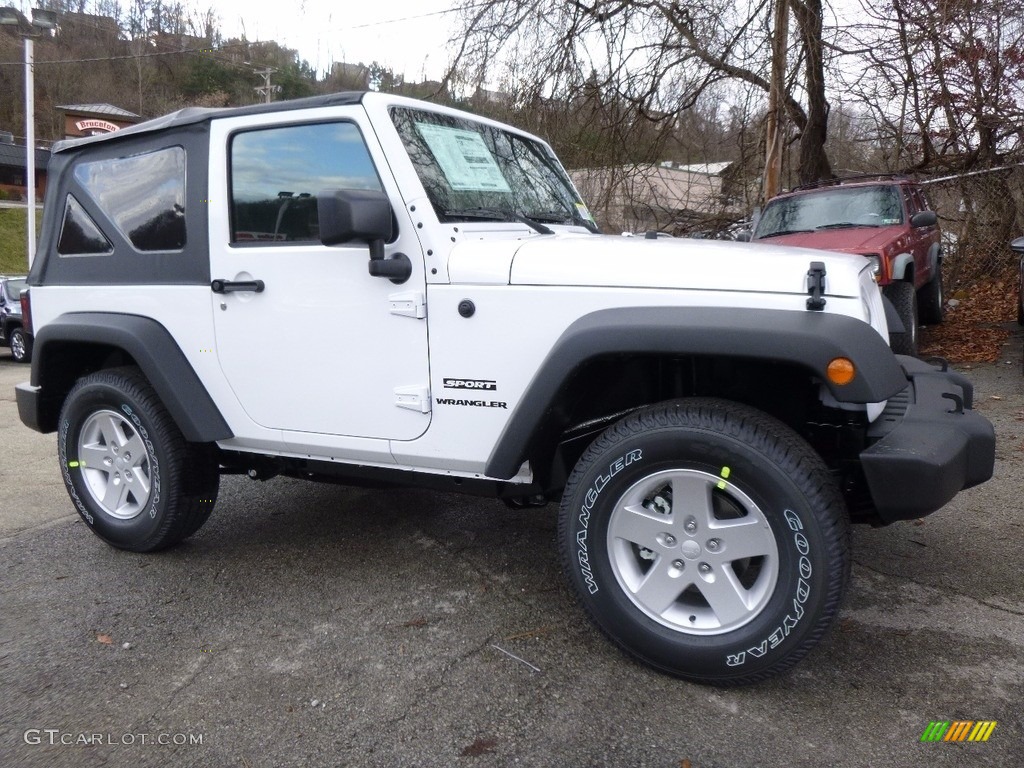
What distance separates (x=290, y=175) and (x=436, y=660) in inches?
76.3

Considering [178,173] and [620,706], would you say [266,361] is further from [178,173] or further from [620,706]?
[620,706]

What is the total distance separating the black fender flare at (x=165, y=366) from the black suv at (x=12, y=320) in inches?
474

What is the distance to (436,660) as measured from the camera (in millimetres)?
2912

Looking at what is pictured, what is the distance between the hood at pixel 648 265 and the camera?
255 centimetres

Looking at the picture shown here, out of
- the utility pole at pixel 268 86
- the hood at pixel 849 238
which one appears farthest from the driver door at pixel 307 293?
the utility pole at pixel 268 86

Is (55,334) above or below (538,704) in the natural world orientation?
above

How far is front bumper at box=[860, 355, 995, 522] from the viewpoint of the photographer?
2441 millimetres

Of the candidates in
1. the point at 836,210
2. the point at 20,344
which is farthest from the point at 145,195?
A: the point at 20,344

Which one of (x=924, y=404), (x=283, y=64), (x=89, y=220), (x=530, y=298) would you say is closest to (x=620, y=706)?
(x=530, y=298)

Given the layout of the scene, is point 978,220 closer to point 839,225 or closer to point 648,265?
point 839,225

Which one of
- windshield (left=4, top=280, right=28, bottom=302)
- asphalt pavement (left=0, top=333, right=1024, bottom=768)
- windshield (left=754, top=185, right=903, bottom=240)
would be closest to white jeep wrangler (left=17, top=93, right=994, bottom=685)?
asphalt pavement (left=0, top=333, right=1024, bottom=768)

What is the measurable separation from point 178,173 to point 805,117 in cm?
1109

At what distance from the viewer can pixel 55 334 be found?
3.82 m

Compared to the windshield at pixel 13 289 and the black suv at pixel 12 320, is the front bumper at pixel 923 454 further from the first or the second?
the windshield at pixel 13 289
